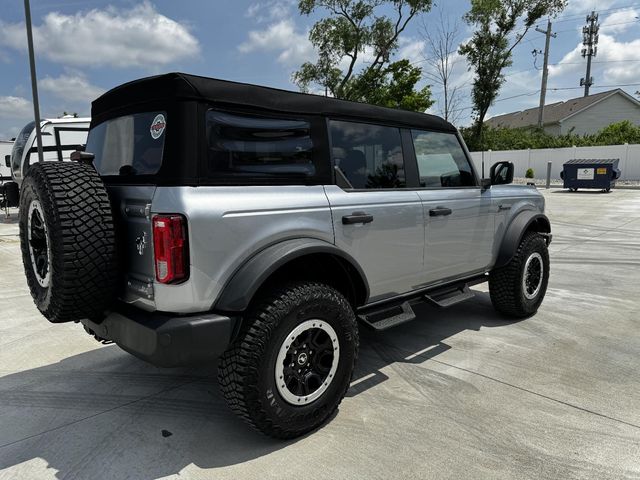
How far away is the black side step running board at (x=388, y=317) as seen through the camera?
3177mm

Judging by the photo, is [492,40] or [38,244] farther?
[492,40]

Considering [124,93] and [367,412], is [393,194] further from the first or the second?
[124,93]

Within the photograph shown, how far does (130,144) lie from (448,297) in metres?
2.70

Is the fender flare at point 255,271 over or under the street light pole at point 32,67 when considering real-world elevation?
under

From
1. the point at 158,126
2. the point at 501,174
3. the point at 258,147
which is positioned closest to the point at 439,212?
the point at 501,174

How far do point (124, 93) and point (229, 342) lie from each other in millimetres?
1637

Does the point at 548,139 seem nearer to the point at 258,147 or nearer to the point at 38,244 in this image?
the point at 258,147

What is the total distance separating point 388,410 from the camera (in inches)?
117

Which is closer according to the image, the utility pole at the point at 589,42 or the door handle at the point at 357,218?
the door handle at the point at 357,218

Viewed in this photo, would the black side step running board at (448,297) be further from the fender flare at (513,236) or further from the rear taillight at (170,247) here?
the rear taillight at (170,247)

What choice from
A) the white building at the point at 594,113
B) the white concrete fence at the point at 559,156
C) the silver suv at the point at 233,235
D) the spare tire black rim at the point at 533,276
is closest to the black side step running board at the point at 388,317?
the silver suv at the point at 233,235

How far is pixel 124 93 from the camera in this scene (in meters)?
2.81

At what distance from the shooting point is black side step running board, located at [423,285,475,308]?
12.3 feet

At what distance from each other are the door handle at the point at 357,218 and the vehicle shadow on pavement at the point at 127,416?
3.93 ft
